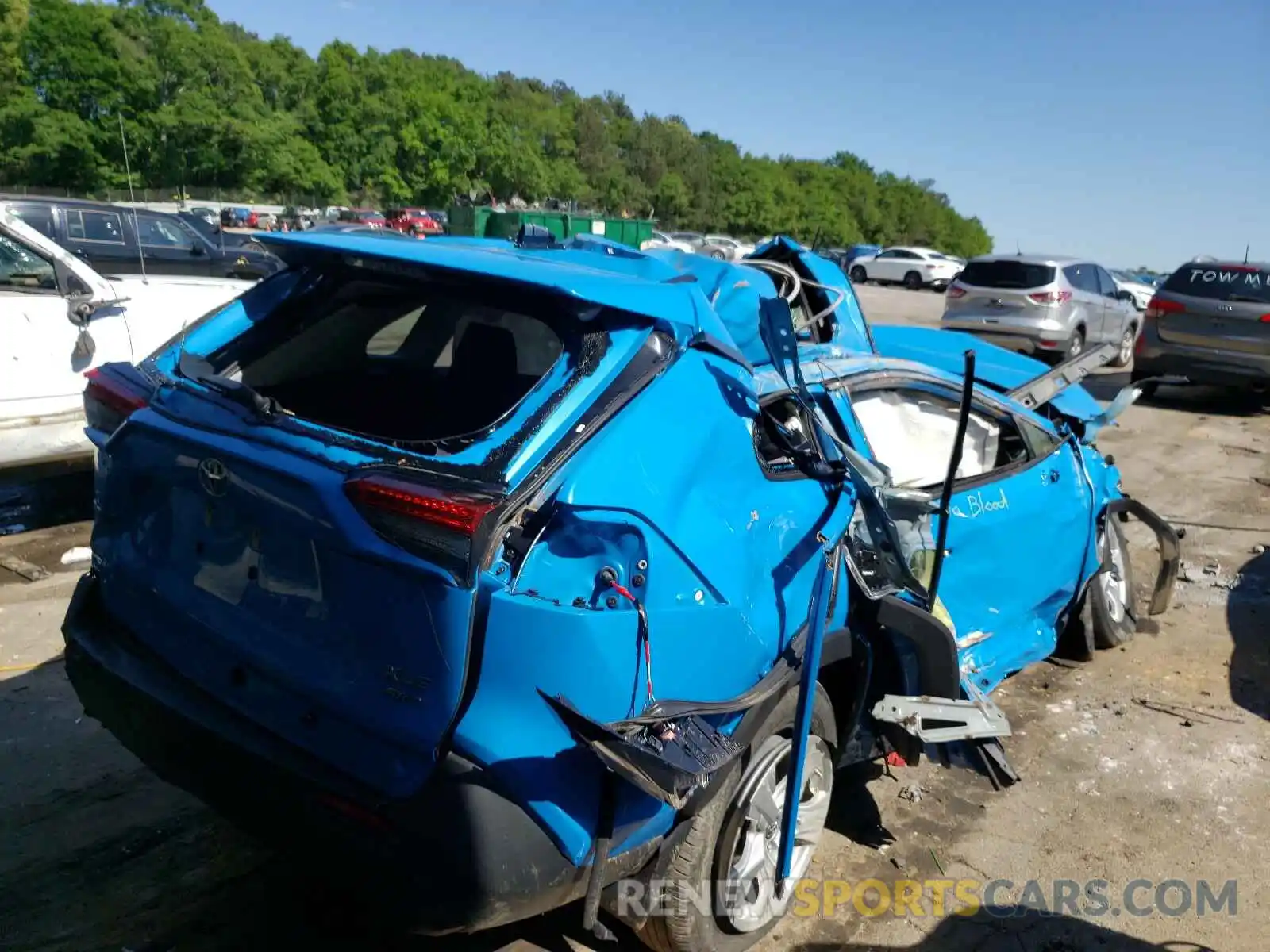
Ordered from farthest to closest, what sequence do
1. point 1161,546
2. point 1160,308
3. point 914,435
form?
point 1160,308, point 1161,546, point 914,435

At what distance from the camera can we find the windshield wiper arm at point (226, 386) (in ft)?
8.12

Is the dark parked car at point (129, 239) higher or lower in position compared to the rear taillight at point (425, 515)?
higher

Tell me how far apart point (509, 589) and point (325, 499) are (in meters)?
0.48

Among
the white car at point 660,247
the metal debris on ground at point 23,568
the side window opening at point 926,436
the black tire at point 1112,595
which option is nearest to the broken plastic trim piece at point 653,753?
the side window opening at point 926,436

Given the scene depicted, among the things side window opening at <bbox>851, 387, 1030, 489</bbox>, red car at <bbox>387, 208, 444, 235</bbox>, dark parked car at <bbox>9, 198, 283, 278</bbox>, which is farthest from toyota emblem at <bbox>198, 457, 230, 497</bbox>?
red car at <bbox>387, 208, 444, 235</bbox>

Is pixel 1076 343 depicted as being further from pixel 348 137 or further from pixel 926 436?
pixel 348 137

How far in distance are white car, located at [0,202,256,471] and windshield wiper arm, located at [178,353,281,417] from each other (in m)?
3.38

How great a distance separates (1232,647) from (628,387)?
4775 mm

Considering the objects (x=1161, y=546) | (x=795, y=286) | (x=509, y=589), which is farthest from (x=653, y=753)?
(x=1161, y=546)

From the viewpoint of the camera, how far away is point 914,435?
13.5ft

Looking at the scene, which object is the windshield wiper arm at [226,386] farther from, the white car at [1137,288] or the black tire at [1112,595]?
the white car at [1137,288]

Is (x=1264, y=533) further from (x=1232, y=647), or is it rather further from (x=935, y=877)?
(x=935, y=877)

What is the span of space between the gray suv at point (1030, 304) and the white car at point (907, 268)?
24503 millimetres

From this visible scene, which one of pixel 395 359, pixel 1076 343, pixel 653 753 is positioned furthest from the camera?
pixel 1076 343
